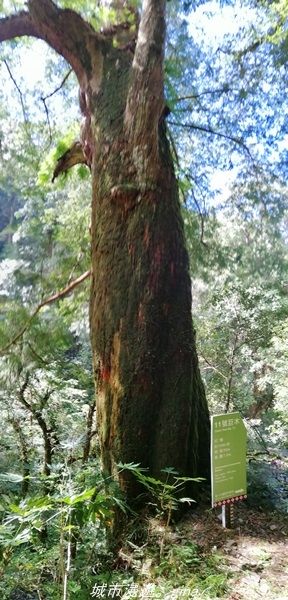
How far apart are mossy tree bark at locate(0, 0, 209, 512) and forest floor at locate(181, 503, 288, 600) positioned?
0.43m

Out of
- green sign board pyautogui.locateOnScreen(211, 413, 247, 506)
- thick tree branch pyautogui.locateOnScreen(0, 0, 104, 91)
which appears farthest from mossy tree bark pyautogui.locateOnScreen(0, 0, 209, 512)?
thick tree branch pyautogui.locateOnScreen(0, 0, 104, 91)

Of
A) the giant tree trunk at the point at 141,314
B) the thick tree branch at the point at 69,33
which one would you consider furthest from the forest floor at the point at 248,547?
the thick tree branch at the point at 69,33

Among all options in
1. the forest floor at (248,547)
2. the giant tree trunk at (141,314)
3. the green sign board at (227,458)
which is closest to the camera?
the forest floor at (248,547)

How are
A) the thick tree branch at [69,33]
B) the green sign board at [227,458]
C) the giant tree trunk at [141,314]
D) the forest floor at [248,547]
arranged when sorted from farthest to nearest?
1. the thick tree branch at [69,33]
2. the giant tree trunk at [141,314]
3. the green sign board at [227,458]
4. the forest floor at [248,547]

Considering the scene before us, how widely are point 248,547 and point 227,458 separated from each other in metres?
0.57

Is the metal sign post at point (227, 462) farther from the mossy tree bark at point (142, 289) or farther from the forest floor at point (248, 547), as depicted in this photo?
the mossy tree bark at point (142, 289)

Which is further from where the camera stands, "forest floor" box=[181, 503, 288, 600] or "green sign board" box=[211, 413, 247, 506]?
"green sign board" box=[211, 413, 247, 506]

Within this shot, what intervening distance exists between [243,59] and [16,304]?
4.85 meters

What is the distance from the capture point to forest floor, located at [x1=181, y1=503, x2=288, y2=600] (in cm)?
227

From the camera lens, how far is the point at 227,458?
9.86 ft

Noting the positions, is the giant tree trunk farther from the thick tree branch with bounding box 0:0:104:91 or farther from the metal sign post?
the thick tree branch with bounding box 0:0:104:91

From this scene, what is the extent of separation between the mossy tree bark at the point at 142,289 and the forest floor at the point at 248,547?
0.43m

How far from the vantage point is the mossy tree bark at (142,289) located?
3285 mm

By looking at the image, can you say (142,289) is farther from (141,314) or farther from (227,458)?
(227,458)
